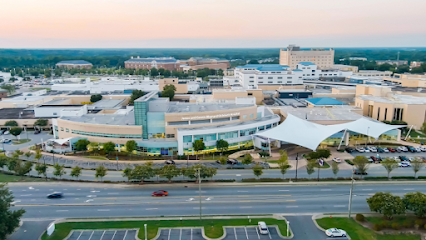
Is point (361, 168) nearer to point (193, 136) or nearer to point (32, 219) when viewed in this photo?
point (193, 136)

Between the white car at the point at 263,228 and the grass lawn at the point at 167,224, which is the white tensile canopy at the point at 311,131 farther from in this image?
the white car at the point at 263,228

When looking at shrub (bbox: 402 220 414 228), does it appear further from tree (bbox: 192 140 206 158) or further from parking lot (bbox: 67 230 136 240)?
tree (bbox: 192 140 206 158)

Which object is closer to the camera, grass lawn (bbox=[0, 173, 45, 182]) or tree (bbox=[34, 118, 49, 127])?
grass lawn (bbox=[0, 173, 45, 182])

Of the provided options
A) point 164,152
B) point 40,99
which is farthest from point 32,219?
point 40,99

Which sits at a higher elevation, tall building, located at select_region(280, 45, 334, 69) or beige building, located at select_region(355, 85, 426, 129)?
tall building, located at select_region(280, 45, 334, 69)

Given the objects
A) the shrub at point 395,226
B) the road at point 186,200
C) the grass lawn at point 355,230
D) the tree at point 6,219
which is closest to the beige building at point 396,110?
the road at point 186,200

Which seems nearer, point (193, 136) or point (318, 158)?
point (318, 158)

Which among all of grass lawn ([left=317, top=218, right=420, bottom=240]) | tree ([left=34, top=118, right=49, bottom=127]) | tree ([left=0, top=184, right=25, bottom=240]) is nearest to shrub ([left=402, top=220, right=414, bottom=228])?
grass lawn ([left=317, top=218, right=420, bottom=240])

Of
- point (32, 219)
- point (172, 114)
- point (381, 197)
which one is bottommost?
point (32, 219)
